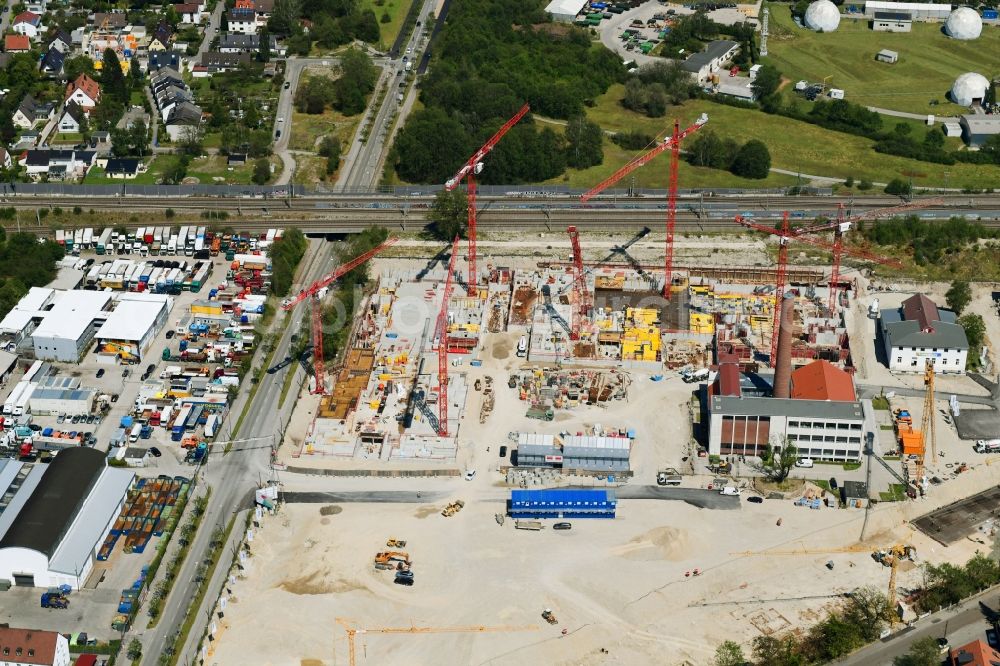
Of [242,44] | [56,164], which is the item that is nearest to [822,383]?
[56,164]

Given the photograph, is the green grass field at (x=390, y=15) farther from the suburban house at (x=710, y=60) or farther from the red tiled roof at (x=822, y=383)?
the red tiled roof at (x=822, y=383)

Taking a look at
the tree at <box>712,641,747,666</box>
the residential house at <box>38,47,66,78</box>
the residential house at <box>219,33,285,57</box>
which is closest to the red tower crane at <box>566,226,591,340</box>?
the tree at <box>712,641,747,666</box>

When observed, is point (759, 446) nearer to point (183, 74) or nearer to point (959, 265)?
point (959, 265)

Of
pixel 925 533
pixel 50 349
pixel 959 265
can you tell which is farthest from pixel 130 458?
pixel 959 265

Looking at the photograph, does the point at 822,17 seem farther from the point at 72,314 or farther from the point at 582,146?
the point at 72,314

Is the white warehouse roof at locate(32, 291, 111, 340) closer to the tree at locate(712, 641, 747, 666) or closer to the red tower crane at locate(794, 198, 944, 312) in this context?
the tree at locate(712, 641, 747, 666)
